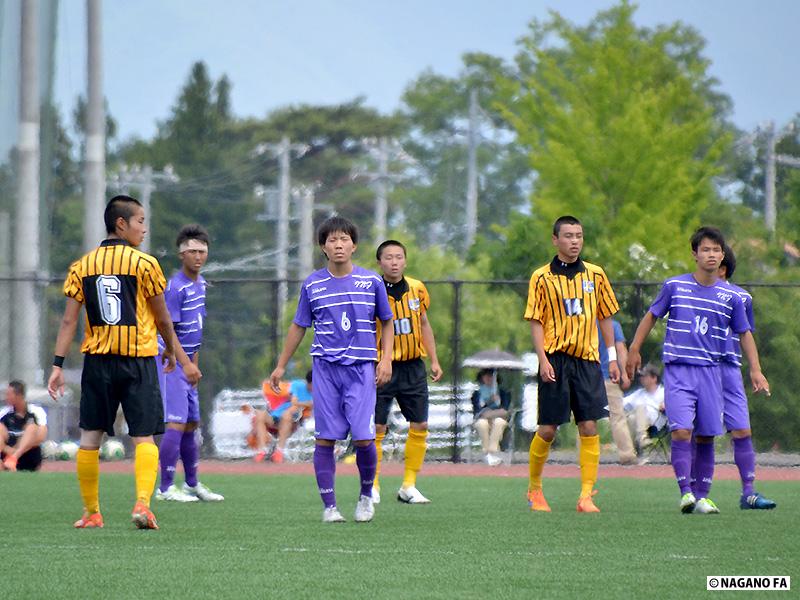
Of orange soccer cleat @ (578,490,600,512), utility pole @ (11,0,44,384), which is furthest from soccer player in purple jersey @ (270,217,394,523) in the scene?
utility pole @ (11,0,44,384)

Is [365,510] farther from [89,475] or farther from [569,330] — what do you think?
[569,330]

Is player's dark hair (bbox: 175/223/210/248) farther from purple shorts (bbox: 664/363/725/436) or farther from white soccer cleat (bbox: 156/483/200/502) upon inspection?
purple shorts (bbox: 664/363/725/436)

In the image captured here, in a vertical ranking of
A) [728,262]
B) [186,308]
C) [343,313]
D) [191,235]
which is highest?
[191,235]

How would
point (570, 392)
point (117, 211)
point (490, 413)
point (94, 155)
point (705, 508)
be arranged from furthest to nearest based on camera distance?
point (94, 155) → point (490, 413) → point (570, 392) → point (705, 508) → point (117, 211)

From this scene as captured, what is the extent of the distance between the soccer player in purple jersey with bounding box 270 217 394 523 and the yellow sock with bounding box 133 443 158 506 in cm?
96

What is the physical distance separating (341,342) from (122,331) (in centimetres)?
145

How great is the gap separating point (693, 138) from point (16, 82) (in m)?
14.6

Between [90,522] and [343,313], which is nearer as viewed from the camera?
[90,522]

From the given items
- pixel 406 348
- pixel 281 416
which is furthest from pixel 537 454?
pixel 281 416

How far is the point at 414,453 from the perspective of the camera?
12.8 m

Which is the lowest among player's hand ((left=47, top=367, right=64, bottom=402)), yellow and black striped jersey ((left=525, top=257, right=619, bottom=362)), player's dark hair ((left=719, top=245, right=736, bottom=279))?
player's hand ((left=47, top=367, right=64, bottom=402))

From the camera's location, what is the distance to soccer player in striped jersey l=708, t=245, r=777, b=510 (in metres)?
11.4

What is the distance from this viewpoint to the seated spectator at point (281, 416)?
2205 centimetres

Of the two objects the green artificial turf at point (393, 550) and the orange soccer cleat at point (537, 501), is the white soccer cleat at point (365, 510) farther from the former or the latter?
the orange soccer cleat at point (537, 501)
